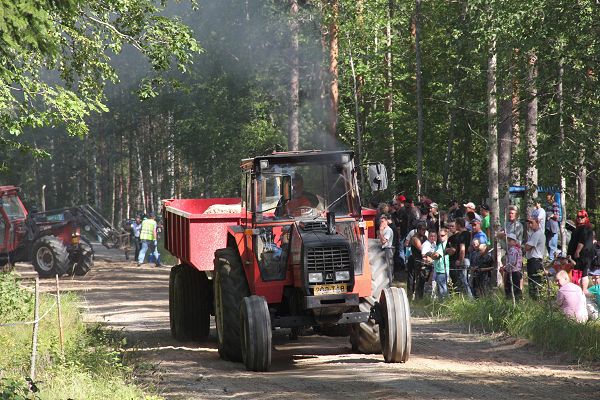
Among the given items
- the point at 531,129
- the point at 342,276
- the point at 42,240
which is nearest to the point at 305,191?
the point at 342,276

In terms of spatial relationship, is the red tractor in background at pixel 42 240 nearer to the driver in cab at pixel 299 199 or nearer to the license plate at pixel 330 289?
the driver in cab at pixel 299 199

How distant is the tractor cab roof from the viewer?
13266 millimetres

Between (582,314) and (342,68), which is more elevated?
(342,68)

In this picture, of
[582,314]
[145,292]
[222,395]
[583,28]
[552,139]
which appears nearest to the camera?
[222,395]

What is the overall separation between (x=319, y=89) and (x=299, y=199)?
73.9 feet

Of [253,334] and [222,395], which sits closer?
[222,395]

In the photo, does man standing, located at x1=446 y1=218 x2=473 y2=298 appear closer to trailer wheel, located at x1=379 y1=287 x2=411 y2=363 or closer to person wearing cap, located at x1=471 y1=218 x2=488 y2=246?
person wearing cap, located at x1=471 y1=218 x2=488 y2=246

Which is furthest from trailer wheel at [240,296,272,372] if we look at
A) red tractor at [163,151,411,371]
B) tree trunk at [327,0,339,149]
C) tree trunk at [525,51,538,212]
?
tree trunk at [327,0,339,149]

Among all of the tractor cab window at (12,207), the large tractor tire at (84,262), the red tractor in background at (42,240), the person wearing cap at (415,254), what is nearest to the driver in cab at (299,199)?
the person wearing cap at (415,254)

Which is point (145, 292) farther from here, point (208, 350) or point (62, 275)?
point (208, 350)

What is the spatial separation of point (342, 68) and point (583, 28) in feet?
69.4

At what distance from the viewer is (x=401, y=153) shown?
38.1 meters

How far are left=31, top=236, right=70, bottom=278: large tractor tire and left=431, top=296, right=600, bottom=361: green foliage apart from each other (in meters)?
13.2

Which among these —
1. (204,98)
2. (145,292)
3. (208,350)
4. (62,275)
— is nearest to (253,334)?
(208,350)
